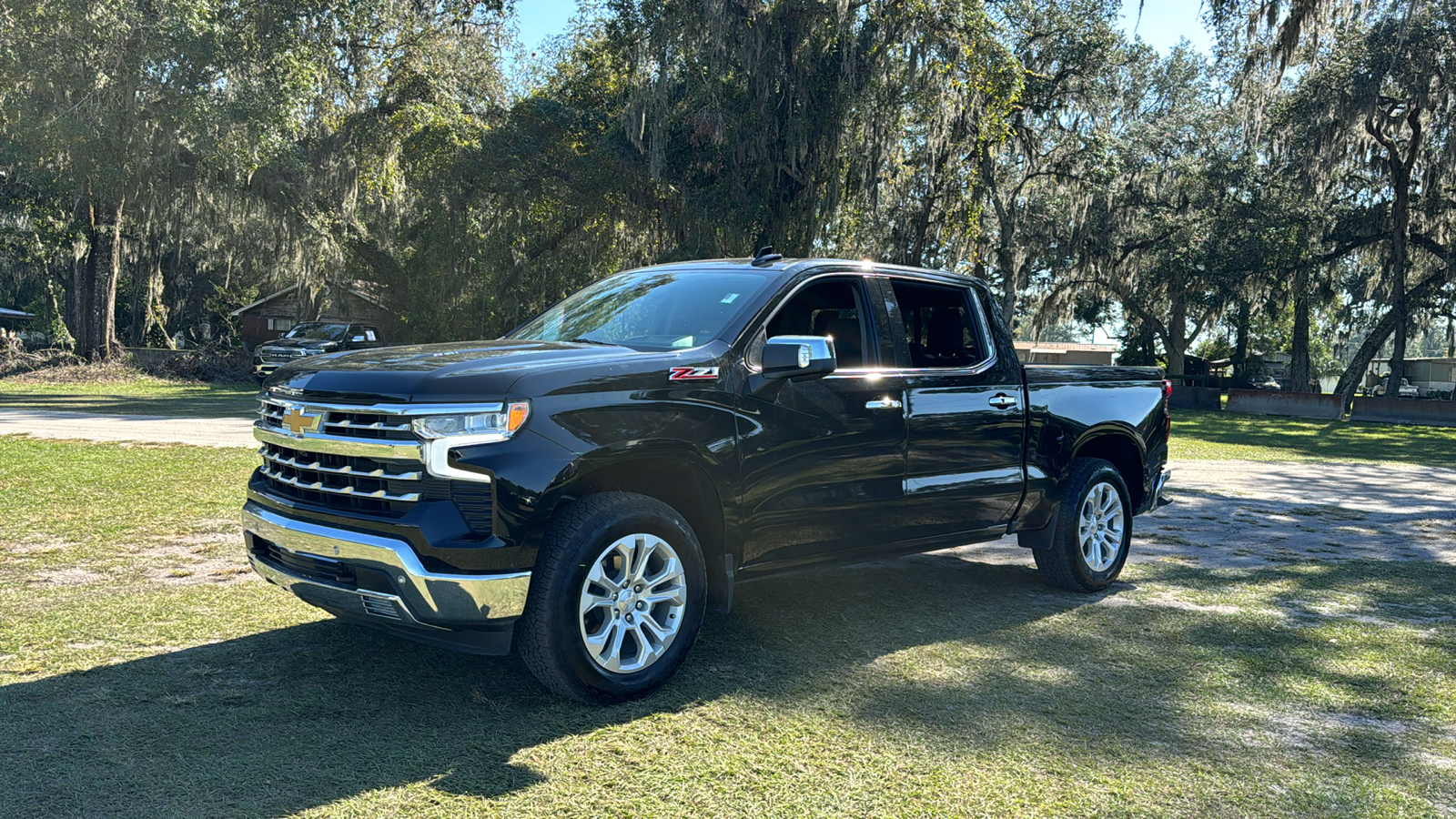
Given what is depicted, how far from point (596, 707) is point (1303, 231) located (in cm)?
3610

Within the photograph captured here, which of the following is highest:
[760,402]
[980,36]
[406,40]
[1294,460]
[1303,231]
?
[406,40]

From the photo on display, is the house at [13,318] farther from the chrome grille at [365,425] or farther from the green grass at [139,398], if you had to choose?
the chrome grille at [365,425]

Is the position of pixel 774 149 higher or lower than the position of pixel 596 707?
higher

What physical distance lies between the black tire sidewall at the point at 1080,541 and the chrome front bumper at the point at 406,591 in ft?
12.2

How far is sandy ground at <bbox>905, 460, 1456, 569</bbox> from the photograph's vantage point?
8250 mm

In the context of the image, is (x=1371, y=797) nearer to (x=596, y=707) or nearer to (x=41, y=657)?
(x=596, y=707)

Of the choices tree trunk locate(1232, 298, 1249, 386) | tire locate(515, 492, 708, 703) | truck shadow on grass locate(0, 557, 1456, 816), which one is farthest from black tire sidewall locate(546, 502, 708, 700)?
tree trunk locate(1232, 298, 1249, 386)

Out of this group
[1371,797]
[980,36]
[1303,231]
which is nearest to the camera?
[1371,797]

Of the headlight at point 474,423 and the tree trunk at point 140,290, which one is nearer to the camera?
the headlight at point 474,423

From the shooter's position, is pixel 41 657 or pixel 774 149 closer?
pixel 41 657

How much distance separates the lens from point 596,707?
171 inches

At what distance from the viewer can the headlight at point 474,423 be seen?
156 inches

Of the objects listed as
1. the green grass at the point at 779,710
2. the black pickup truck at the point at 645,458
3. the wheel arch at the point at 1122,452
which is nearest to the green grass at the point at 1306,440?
the wheel arch at the point at 1122,452

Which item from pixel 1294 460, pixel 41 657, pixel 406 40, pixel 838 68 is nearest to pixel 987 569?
pixel 41 657
